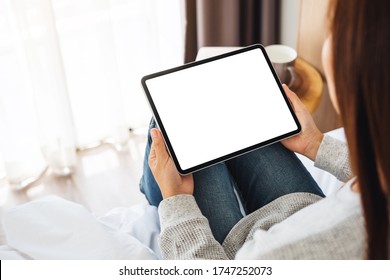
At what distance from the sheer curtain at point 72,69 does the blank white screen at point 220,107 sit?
2.08ft

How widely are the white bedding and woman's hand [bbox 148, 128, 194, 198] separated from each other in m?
0.16

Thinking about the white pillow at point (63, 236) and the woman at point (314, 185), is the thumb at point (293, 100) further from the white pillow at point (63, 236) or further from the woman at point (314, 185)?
the white pillow at point (63, 236)

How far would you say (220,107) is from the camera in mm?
949

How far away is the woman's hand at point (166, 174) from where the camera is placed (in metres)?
0.86

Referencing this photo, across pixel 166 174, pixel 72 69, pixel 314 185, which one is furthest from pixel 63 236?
pixel 72 69

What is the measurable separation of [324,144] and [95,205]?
882mm

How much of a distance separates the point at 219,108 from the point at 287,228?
369mm

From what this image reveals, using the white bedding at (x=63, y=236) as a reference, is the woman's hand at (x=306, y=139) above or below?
above

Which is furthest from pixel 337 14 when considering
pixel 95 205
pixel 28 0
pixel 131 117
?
pixel 131 117

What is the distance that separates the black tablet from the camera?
0.90 m

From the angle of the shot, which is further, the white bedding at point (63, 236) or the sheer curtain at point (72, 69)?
the sheer curtain at point (72, 69)

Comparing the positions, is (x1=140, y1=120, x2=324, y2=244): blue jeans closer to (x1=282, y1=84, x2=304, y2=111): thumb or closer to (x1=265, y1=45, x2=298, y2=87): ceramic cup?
(x1=282, y1=84, x2=304, y2=111): thumb

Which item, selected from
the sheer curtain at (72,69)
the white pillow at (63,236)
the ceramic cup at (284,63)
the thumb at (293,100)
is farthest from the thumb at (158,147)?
the sheer curtain at (72,69)

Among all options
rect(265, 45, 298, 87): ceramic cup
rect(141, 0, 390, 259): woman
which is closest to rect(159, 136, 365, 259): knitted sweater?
rect(141, 0, 390, 259): woman
